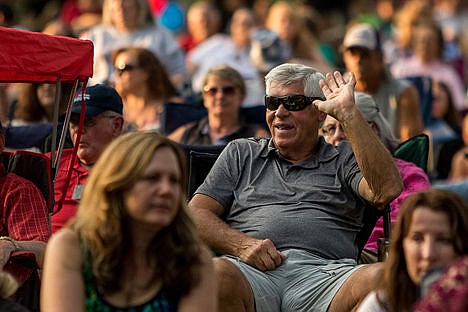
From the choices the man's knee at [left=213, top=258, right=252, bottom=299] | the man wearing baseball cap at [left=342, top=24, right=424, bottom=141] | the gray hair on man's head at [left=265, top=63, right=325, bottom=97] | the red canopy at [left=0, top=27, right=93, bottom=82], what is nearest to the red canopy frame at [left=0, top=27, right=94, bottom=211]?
the red canopy at [left=0, top=27, right=93, bottom=82]

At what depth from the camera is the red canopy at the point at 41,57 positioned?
6.20 metres

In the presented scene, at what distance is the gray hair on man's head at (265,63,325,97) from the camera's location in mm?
6512

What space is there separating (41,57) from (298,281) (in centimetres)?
179

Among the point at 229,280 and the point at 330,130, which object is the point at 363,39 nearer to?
the point at 330,130

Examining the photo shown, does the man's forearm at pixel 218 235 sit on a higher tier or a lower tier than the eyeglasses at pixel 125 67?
lower

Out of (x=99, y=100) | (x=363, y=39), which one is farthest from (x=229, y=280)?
(x=363, y=39)

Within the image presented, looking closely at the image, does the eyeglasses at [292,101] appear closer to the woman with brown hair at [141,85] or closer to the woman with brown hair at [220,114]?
the woman with brown hair at [220,114]

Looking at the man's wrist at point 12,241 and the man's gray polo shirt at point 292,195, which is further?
the man's gray polo shirt at point 292,195

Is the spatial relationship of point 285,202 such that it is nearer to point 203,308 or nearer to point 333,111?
point 333,111

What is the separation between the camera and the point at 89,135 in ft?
23.9

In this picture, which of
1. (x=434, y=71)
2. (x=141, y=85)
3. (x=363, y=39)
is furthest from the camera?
(x=434, y=71)

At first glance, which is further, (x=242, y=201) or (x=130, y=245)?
(x=242, y=201)

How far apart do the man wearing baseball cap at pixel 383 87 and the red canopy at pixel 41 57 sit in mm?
3763

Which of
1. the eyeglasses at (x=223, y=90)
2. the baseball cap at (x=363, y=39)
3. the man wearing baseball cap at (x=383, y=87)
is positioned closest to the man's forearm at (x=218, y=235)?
the eyeglasses at (x=223, y=90)
